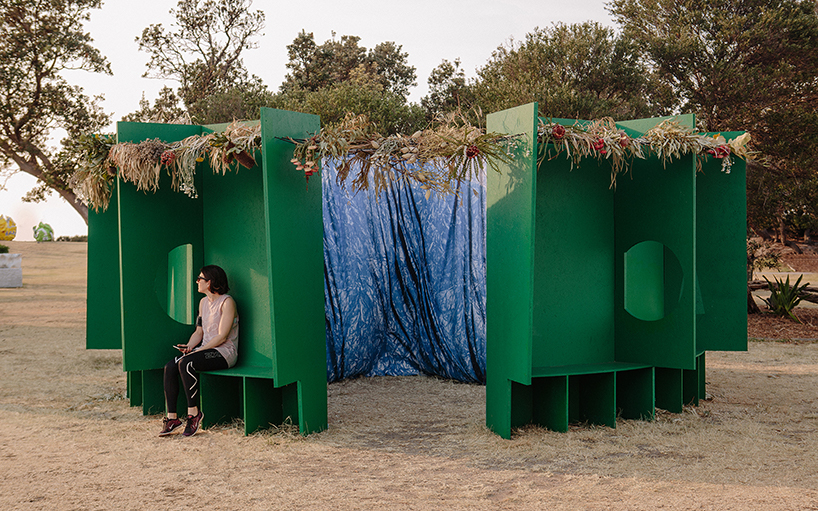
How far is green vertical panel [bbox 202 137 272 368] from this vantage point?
555 centimetres

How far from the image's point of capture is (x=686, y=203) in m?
5.53

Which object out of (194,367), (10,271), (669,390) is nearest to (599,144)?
(669,390)

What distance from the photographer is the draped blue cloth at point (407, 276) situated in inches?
281

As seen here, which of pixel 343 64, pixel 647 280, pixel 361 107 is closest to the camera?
pixel 647 280

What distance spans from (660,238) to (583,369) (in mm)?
1376

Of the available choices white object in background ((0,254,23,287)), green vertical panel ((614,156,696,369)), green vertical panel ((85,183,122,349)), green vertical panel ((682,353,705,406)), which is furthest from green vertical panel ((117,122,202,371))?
white object in background ((0,254,23,287))

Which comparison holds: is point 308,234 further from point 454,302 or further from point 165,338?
point 454,302

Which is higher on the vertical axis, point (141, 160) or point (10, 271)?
point (141, 160)

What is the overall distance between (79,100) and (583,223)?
12289 millimetres

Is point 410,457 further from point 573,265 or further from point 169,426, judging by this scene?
point 573,265

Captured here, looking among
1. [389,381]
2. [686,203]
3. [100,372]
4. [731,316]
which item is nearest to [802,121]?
[731,316]

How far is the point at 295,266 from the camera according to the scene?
16.7ft

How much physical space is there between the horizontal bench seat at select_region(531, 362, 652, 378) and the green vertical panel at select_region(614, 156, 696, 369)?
206 millimetres

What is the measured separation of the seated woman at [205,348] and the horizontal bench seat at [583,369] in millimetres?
2547
